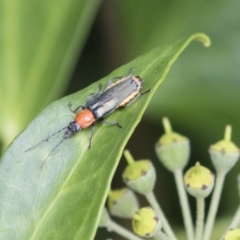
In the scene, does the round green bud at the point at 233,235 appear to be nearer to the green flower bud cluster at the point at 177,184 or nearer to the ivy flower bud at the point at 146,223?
the green flower bud cluster at the point at 177,184

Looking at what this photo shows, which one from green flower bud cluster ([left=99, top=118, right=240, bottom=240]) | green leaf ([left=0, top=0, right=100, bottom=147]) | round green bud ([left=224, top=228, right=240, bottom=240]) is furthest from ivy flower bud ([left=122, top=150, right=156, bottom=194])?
green leaf ([left=0, top=0, right=100, bottom=147])

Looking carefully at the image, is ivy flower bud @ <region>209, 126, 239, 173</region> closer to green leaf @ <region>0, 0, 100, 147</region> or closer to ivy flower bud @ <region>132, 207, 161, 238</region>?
ivy flower bud @ <region>132, 207, 161, 238</region>

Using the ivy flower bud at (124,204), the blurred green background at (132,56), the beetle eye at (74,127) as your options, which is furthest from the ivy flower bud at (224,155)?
the blurred green background at (132,56)

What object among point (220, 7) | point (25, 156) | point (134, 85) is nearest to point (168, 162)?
point (134, 85)

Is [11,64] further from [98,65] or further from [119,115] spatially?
[119,115]

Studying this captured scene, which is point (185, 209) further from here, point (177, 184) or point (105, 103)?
point (105, 103)

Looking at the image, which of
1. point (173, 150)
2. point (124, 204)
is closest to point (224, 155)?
point (173, 150)
